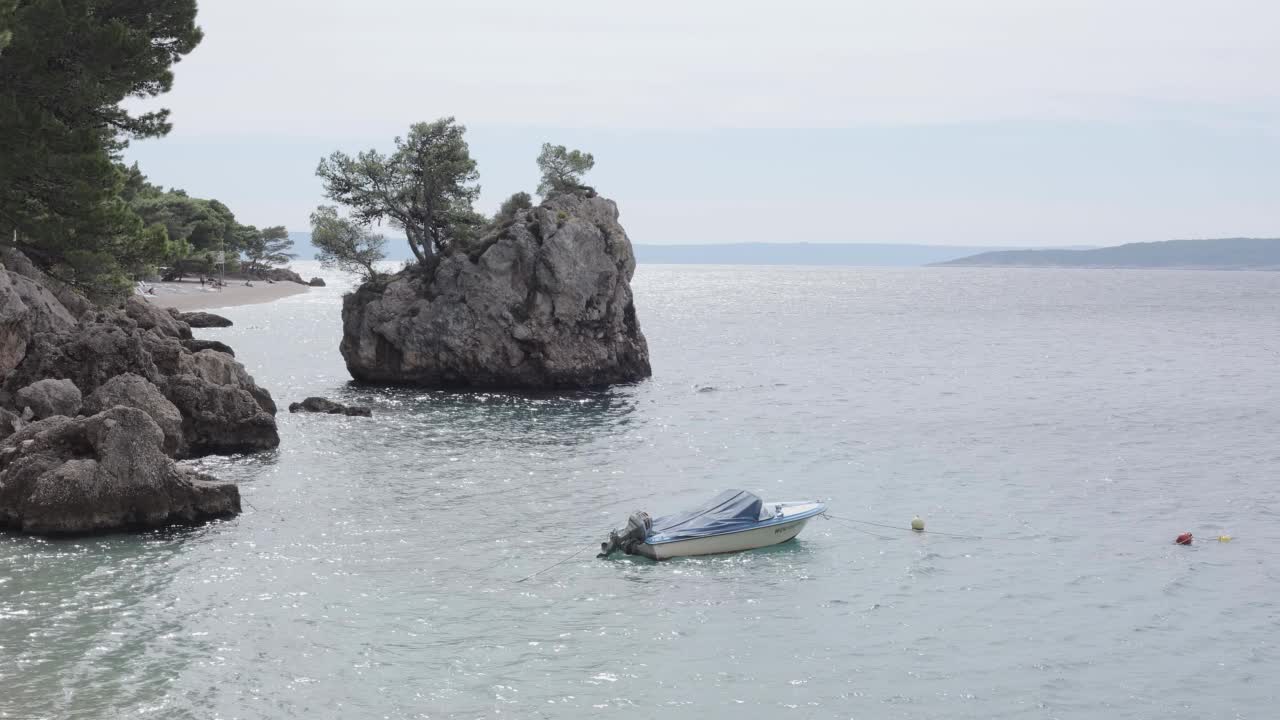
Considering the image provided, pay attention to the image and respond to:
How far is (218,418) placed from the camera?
42562mm

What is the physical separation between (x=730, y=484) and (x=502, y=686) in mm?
20777

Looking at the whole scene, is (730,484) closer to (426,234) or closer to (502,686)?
(502,686)

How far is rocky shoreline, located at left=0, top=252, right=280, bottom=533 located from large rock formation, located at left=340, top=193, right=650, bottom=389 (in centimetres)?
1272

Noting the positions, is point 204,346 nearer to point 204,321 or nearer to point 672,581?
point 672,581

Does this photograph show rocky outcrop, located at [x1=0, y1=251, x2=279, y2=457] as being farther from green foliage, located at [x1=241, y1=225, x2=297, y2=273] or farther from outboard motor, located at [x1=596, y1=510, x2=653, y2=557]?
green foliage, located at [x1=241, y1=225, x2=297, y2=273]

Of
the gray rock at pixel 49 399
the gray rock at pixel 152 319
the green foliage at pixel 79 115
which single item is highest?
the green foliage at pixel 79 115

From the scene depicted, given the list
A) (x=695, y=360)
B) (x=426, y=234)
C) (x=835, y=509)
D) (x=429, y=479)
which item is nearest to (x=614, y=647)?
(x=835, y=509)

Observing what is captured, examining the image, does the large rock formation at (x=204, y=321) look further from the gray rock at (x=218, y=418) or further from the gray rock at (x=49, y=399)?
the gray rock at (x=49, y=399)

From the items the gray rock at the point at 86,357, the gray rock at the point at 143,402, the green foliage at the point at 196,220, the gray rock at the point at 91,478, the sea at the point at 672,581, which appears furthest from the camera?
the green foliage at the point at 196,220

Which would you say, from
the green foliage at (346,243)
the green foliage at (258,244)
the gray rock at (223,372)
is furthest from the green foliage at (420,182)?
the green foliage at (258,244)

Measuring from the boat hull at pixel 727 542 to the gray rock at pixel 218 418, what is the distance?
20.1 metres

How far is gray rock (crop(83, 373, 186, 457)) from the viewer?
36875 millimetres

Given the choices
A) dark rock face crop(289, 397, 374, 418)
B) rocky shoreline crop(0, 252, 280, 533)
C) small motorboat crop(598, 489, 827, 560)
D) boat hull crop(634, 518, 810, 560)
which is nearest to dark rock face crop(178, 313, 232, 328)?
rocky shoreline crop(0, 252, 280, 533)

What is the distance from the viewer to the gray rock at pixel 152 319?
2151 inches
